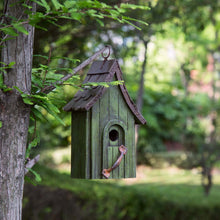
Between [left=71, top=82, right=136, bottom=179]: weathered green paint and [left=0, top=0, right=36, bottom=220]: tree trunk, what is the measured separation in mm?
385

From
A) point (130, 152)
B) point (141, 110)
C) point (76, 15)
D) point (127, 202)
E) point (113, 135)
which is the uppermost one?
point (76, 15)

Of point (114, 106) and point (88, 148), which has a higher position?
point (114, 106)

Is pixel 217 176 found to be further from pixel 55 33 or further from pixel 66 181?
pixel 55 33

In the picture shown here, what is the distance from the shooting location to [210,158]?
10977 mm

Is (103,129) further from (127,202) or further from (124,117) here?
(127,202)

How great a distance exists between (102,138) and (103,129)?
0.19 feet

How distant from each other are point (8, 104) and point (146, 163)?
15497 mm

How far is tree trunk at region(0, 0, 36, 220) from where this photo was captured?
1.92m

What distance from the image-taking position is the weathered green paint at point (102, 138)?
220 cm

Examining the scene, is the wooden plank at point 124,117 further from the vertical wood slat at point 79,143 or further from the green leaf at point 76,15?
the green leaf at point 76,15

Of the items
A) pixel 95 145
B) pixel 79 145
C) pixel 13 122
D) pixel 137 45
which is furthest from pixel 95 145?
pixel 137 45

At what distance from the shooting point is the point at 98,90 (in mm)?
2217

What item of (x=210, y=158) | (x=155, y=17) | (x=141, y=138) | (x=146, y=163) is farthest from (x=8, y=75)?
(x=146, y=163)

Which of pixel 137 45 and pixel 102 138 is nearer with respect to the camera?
pixel 102 138
